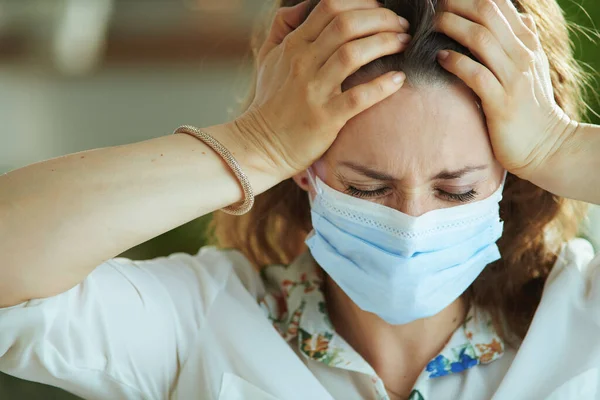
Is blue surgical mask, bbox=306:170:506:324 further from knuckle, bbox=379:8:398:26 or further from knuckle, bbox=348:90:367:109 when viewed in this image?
knuckle, bbox=379:8:398:26

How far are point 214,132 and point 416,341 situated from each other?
0.56 m

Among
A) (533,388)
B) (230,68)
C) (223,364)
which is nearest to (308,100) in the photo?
(223,364)

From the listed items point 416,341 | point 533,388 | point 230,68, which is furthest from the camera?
point 230,68

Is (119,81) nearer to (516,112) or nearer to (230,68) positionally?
(230,68)

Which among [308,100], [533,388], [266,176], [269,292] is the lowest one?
[533,388]

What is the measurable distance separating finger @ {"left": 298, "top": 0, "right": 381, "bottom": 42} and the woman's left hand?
0.13 metres

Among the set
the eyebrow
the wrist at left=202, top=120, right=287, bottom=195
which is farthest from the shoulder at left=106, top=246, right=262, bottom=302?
Result: the eyebrow

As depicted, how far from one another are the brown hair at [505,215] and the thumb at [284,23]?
31 mm

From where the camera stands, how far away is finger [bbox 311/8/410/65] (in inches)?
47.2

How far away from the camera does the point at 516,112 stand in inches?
48.1

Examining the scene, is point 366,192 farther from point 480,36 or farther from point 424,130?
point 480,36

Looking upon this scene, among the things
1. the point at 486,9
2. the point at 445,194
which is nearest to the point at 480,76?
the point at 486,9

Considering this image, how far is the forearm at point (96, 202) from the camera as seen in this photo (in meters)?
1.14

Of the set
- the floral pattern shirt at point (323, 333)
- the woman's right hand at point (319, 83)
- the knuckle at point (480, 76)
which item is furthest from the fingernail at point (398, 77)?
the floral pattern shirt at point (323, 333)
